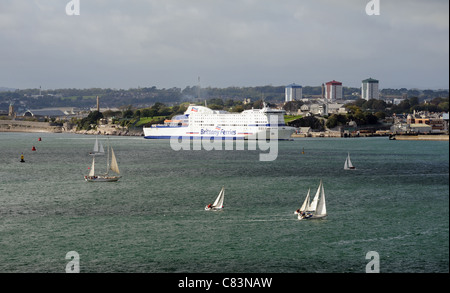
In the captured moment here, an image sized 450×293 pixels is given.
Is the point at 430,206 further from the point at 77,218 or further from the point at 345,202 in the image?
the point at 77,218

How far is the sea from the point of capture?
18.4 meters

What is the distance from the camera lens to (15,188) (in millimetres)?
35406

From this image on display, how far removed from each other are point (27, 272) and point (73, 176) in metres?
25.3

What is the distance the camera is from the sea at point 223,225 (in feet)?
60.4

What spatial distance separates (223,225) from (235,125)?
255 ft

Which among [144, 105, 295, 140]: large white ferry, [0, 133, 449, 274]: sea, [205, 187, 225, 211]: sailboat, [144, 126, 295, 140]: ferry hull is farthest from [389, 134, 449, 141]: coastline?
[205, 187, 225, 211]: sailboat

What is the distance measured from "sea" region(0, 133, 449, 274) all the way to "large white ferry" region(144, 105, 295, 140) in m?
57.0

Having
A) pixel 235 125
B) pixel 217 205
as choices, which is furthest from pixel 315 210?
pixel 235 125

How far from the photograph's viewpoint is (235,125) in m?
101

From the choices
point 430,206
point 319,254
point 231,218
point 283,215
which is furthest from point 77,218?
point 430,206

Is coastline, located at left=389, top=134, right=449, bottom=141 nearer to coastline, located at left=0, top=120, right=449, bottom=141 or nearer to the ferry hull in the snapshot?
coastline, located at left=0, top=120, right=449, bottom=141

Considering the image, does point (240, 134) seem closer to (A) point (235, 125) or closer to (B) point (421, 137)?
(A) point (235, 125)

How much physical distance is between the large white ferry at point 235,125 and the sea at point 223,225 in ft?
187

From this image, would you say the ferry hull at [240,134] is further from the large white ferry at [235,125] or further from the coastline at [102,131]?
the coastline at [102,131]
